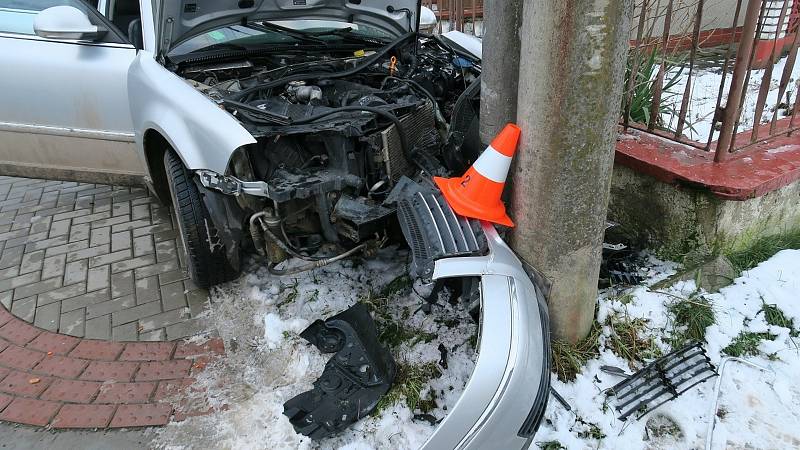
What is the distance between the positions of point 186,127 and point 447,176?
1.38 meters

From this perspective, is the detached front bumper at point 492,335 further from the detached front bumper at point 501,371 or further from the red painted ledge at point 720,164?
the red painted ledge at point 720,164

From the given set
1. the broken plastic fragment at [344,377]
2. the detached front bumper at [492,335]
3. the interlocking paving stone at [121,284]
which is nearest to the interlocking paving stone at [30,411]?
the interlocking paving stone at [121,284]

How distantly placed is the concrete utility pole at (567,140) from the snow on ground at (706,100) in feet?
7.03

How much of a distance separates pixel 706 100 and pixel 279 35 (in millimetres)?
4028

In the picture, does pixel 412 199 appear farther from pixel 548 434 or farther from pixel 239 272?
pixel 239 272

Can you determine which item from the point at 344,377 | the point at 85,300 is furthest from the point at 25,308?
the point at 344,377

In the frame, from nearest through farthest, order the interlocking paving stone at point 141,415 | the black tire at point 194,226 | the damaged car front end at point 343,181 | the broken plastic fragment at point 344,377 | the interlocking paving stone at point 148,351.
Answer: the damaged car front end at point 343,181, the broken plastic fragment at point 344,377, the interlocking paving stone at point 141,415, the interlocking paving stone at point 148,351, the black tire at point 194,226

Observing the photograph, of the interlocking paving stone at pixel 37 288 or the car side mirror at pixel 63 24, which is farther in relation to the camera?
the interlocking paving stone at pixel 37 288

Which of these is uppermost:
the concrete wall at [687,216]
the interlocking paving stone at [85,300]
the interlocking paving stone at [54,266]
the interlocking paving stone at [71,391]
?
the concrete wall at [687,216]

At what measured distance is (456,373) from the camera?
2574 millimetres

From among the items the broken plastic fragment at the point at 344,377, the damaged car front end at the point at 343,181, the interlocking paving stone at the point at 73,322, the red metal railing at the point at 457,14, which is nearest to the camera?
the damaged car front end at the point at 343,181

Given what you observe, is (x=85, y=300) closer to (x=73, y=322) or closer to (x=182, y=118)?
(x=73, y=322)

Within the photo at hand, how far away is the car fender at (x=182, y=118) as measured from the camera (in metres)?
2.58

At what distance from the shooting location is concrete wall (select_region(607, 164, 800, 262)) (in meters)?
2.85
